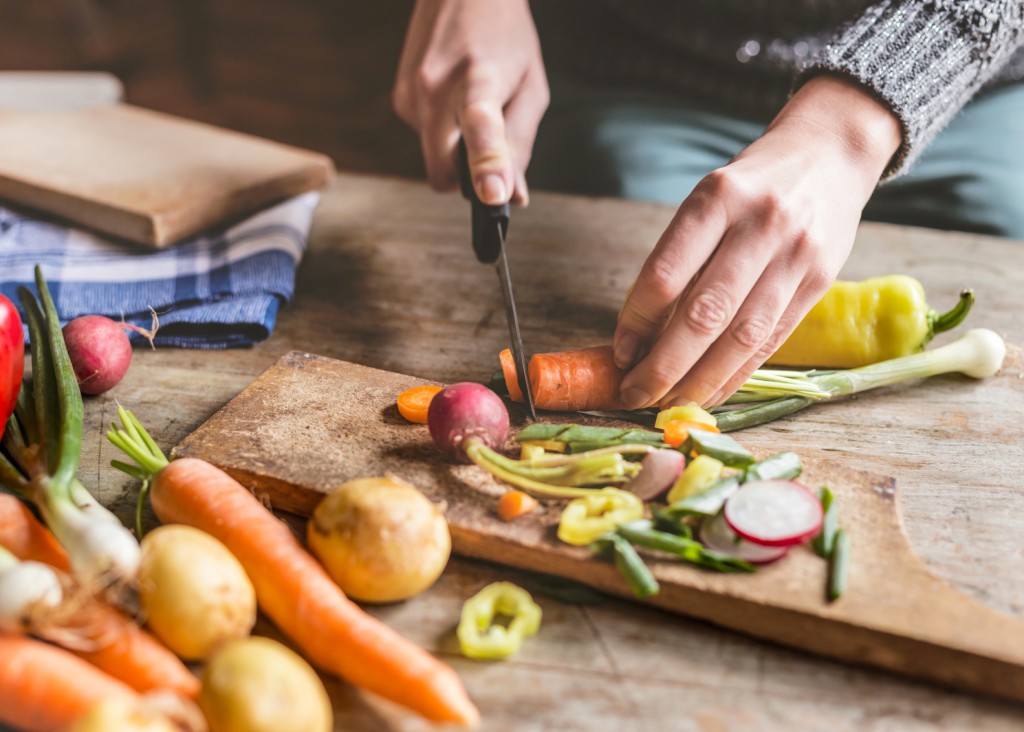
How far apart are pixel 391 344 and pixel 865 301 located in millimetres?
981

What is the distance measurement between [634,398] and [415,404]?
0.38 meters

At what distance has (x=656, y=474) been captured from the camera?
1.29 m

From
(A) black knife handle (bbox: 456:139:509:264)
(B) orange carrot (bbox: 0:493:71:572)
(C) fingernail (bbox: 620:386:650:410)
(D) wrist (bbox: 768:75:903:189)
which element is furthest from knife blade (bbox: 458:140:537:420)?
(B) orange carrot (bbox: 0:493:71:572)

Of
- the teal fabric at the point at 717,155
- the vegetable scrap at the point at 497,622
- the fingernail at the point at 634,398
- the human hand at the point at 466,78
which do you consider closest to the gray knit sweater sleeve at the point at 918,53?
the teal fabric at the point at 717,155

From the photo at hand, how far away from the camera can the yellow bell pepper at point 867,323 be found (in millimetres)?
1747

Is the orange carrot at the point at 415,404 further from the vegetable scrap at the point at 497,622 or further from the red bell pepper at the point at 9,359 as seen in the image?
the red bell pepper at the point at 9,359

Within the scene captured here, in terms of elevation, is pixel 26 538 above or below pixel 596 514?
below

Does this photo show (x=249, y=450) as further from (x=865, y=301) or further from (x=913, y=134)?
(x=913, y=134)

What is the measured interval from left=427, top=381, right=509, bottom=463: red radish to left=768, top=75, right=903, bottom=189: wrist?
76cm

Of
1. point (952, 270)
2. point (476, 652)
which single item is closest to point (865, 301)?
point (952, 270)

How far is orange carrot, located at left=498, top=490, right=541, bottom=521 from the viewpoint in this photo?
4.11ft

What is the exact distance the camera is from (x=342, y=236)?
2338 mm

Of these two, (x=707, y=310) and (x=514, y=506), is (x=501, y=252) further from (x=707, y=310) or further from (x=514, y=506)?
(x=514, y=506)

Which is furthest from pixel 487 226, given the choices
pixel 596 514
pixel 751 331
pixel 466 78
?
pixel 596 514
